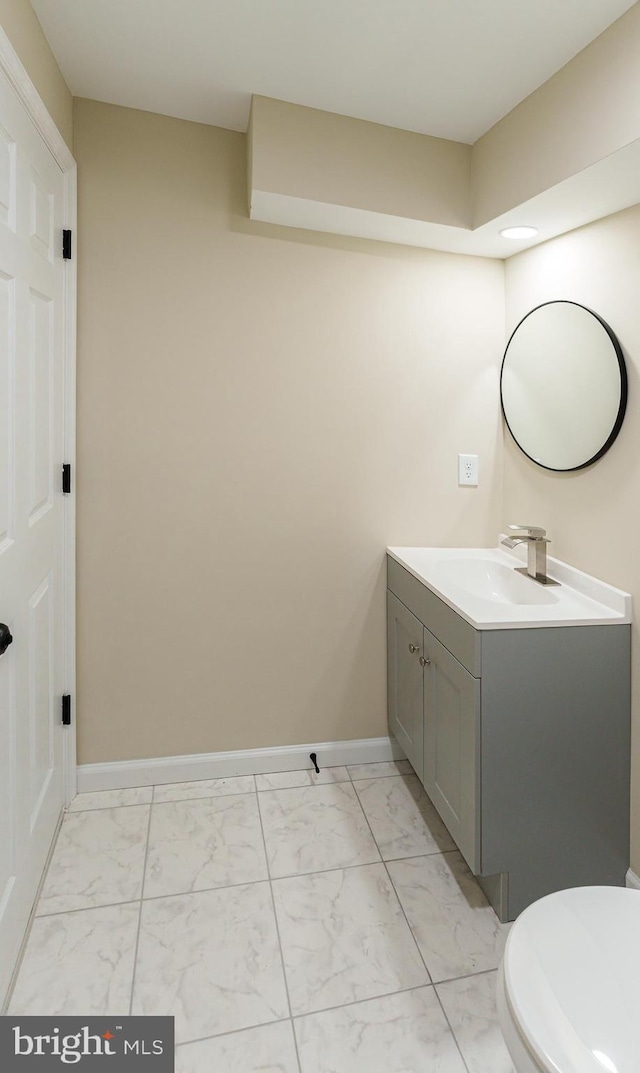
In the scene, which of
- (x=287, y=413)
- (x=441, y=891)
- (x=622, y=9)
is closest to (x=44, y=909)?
(x=441, y=891)

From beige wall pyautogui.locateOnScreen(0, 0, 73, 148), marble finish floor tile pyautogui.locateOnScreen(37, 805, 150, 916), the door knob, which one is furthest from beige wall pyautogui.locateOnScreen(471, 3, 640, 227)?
marble finish floor tile pyautogui.locateOnScreen(37, 805, 150, 916)

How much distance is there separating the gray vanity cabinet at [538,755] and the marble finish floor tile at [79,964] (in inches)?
37.1

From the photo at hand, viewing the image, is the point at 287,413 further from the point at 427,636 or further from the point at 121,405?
the point at 427,636

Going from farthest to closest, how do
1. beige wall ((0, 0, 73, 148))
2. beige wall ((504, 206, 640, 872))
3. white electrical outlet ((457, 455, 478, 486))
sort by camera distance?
white electrical outlet ((457, 455, 478, 486)) → beige wall ((504, 206, 640, 872)) → beige wall ((0, 0, 73, 148))

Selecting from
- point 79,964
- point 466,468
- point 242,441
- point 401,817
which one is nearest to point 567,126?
point 466,468

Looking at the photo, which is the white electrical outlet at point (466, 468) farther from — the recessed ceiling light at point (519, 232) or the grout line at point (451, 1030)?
the grout line at point (451, 1030)

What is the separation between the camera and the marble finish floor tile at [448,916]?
1531mm

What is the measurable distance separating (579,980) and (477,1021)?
57 centimetres

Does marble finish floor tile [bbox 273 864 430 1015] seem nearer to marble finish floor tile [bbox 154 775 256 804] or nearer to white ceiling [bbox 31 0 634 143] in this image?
marble finish floor tile [bbox 154 775 256 804]

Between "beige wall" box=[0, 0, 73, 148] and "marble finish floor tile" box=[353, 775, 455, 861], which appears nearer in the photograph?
"beige wall" box=[0, 0, 73, 148]

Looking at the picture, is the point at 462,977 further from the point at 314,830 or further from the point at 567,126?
the point at 567,126

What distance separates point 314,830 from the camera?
79.6 inches

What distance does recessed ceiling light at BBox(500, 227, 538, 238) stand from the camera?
6.62 ft

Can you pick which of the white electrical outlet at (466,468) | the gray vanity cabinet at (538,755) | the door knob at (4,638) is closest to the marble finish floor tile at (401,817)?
the gray vanity cabinet at (538,755)
